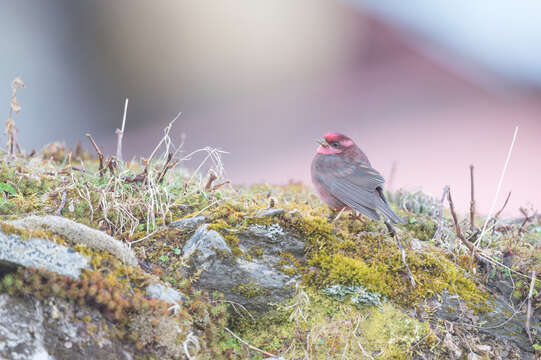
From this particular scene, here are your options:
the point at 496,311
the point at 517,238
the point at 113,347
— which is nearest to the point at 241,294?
the point at 113,347

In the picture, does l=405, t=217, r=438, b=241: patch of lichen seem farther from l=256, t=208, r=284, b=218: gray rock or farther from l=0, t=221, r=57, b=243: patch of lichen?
l=0, t=221, r=57, b=243: patch of lichen

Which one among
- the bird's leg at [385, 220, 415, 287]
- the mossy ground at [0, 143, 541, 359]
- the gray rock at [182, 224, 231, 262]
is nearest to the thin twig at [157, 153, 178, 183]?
the mossy ground at [0, 143, 541, 359]

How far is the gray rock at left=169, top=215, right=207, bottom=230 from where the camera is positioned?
152 inches

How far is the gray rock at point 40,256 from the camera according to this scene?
2598 millimetres

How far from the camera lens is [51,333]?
2480mm

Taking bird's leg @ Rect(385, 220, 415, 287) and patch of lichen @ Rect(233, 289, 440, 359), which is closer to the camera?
patch of lichen @ Rect(233, 289, 440, 359)

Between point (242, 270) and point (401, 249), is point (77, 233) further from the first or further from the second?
point (401, 249)

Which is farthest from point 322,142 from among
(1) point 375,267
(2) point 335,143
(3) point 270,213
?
(1) point 375,267

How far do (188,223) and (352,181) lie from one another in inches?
75.5

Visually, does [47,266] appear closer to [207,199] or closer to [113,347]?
[113,347]

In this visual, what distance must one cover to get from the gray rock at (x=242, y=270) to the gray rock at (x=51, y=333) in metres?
0.87

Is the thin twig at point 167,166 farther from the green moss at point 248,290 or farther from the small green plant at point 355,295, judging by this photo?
the small green plant at point 355,295

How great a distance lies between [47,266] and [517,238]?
14.2ft

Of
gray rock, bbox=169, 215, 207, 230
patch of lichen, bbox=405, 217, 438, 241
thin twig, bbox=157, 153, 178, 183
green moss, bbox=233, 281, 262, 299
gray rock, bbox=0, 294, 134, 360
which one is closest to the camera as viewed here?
gray rock, bbox=0, 294, 134, 360
